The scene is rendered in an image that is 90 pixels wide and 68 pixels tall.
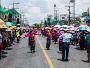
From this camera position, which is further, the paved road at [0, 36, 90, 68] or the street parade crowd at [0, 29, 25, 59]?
the street parade crowd at [0, 29, 25, 59]

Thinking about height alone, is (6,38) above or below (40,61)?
above

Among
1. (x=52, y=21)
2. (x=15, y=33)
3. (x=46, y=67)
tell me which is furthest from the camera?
(x=52, y=21)

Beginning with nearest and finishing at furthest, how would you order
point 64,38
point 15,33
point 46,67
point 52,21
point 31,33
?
1. point 46,67
2. point 64,38
3. point 31,33
4. point 15,33
5. point 52,21

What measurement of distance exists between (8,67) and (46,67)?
1.87 meters

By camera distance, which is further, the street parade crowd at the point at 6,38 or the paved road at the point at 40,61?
the street parade crowd at the point at 6,38

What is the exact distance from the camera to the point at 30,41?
21.7 metres

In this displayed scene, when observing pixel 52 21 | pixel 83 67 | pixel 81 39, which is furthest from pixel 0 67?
pixel 52 21

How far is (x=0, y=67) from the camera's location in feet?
46.0

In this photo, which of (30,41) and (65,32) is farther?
(30,41)

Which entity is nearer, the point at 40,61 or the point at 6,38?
the point at 40,61

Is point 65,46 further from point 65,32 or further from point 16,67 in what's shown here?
point 16,67

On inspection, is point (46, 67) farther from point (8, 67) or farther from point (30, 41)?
point (30, 41)

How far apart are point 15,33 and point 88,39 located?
22.4m

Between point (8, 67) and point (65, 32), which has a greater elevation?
point (65, 32)
